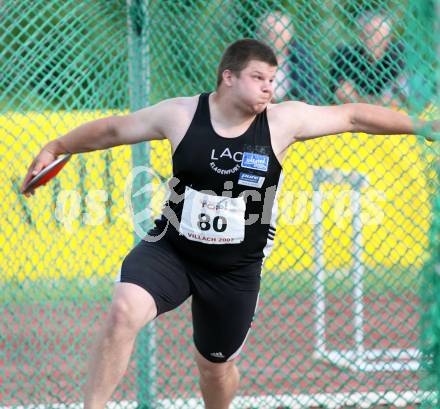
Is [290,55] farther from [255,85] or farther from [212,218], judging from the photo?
[212,218]

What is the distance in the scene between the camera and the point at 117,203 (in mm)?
6152

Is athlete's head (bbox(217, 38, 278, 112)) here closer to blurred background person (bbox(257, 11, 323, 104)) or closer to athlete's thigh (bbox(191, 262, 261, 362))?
athlete's thigh (bbox(191, 262, 261, 362))

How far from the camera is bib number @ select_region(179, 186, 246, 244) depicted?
400 centimetres

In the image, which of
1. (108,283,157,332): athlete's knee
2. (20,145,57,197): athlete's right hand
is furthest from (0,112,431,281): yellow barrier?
(108,283,157,332): athlete's knee

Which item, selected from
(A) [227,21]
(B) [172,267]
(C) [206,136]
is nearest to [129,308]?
(B) [172,267]

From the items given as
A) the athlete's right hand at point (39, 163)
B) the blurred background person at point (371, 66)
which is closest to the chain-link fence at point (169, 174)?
the blurred background person at point (371, 66)

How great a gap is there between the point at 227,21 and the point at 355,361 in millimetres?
2416

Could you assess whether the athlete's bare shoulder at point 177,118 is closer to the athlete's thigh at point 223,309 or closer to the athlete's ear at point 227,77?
the athlete's ear at point 227,77

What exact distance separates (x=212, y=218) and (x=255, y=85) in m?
0.66

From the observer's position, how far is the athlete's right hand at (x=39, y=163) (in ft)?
14.1

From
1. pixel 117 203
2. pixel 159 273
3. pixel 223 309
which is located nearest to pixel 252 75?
pixel 159 273

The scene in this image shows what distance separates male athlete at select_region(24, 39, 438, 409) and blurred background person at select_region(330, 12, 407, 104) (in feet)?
4.34

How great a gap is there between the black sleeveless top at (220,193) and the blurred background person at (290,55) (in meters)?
1.41

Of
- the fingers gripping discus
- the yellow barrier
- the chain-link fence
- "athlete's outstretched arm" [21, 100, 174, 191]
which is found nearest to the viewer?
"athlete's outstretched arm" [21, 100, 174, 191]
